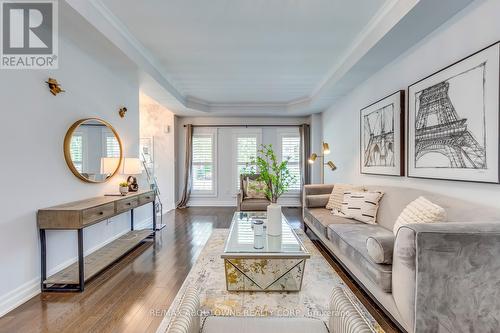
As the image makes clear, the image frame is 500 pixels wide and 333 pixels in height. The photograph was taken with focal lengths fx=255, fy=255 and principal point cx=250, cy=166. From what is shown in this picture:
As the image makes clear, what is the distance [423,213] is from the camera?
2027 mm

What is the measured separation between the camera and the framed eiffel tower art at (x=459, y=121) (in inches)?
73.2

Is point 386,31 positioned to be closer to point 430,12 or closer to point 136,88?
point 430,12

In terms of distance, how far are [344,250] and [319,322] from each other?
137cm

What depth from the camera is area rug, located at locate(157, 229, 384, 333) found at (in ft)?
6.88

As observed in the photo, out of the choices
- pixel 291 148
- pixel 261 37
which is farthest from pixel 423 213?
pixel 291 148

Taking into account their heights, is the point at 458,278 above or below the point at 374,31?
below

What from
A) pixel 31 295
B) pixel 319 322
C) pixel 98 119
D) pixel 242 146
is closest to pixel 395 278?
pixel 319 322

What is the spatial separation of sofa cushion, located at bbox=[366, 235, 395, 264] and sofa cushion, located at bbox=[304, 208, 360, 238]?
1.22 metres

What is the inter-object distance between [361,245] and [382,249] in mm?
483

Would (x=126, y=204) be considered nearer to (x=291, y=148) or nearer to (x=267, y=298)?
(x=267, y=298)

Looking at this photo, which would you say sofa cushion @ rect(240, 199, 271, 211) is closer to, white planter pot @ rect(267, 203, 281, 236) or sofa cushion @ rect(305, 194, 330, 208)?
sofa cushion @ rect(305, 194, 330, 208)

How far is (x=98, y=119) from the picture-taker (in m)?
3.35

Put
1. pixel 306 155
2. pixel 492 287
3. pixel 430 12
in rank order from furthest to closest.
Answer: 1. pixel 306 155
2. pixel 430 12
3. pixel 492 287

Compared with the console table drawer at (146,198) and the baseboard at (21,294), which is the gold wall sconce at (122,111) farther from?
the baseboard at (21,294)
